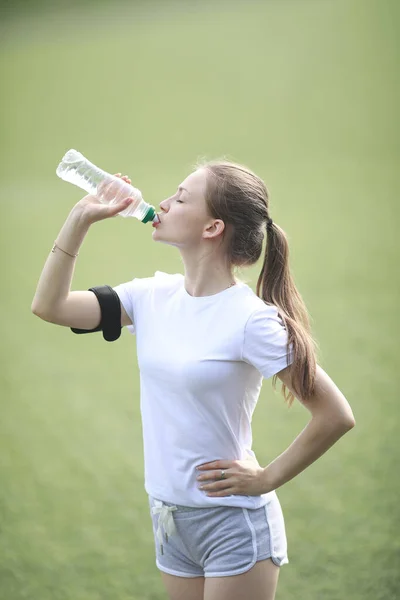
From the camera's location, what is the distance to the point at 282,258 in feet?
5.08

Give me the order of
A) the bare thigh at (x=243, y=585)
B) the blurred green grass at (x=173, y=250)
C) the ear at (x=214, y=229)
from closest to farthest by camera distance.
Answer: the bare thigh at (x=243, y=585)
the ear at (x=214, y=229)
the blurred green grass at (x=173, y=250)

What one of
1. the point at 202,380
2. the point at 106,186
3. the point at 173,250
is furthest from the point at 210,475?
the point at 173,250

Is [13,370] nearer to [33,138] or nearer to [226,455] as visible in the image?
[33,138]

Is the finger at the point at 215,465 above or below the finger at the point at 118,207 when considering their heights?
below

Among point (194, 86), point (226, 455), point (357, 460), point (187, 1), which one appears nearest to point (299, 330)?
point (226, 455)

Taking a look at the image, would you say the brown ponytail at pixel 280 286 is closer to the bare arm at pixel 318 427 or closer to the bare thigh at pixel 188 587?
the bare arm at pixel 318 427

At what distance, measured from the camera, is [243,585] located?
1.39 meters

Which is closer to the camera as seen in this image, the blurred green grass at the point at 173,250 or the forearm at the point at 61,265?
the forearm at the point at 61,265

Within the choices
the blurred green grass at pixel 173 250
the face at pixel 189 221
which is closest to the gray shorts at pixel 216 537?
the face at pixel 189 221

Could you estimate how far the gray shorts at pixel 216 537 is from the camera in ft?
4.61

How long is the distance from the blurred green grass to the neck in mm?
1135

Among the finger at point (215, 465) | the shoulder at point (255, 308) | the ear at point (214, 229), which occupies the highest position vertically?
the ear at point (214, 229)

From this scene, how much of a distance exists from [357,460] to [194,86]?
4.40 feet

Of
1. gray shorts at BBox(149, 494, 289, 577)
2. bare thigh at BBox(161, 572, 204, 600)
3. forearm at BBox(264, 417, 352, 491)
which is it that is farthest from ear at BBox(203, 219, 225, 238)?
bare thigh at BBox(161, 572, 204, 600)
